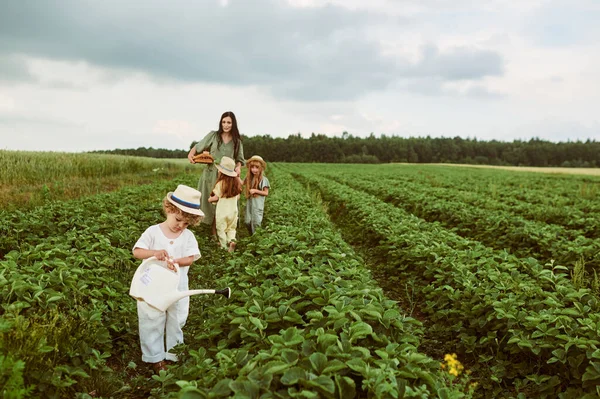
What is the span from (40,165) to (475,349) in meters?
17.7

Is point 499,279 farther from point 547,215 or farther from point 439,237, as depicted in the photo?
point 547,215

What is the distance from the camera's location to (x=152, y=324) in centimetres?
368

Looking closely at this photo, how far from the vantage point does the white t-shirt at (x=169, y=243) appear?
3.78 meters

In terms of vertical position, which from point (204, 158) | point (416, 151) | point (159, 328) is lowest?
point (159, 328)

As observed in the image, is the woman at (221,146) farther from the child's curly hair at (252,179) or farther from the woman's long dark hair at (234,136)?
the child's curly hair at (252,179)

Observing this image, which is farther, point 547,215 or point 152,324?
point 547,215

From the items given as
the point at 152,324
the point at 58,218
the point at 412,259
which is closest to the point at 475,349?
the point at 412,259

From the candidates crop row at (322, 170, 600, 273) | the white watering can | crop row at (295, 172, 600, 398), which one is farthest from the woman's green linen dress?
crop row at (322, 170, 600, 273)

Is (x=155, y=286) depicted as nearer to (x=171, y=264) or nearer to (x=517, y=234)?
(x=171, y=264)

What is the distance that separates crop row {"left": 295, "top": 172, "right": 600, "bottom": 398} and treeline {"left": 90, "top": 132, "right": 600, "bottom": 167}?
92292 millimetres

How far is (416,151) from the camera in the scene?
108 meters

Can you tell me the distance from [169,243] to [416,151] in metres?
109

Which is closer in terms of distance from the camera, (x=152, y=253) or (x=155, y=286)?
(x=155, y=286)

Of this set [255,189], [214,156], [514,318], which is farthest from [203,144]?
[514,318]
